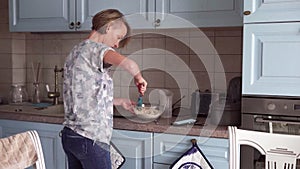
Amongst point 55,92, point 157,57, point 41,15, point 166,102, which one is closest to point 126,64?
point 166,102

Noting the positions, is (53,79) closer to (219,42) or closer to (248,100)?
(219,42)

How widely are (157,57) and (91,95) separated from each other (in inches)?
41.7

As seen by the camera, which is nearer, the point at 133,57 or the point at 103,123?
the point at 103,123

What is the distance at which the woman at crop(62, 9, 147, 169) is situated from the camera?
1.85 metres

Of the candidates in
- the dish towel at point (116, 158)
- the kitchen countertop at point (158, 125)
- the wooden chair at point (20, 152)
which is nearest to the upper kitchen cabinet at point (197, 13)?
the kitchen countertop at point (158, 125)

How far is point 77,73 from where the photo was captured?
1.87 meters

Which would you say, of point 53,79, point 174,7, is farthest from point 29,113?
point 174,7

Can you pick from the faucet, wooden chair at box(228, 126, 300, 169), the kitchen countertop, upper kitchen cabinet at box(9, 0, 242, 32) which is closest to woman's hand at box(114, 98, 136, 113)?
the kitchen countertop

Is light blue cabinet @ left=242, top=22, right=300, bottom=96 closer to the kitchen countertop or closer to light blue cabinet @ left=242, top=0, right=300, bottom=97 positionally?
light blue cabinet @ left=242, top=0, right=300, bottom=97

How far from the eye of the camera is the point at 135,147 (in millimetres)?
2371

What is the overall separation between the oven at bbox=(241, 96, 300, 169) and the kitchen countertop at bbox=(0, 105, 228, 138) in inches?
5.9

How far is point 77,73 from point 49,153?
1016 mm

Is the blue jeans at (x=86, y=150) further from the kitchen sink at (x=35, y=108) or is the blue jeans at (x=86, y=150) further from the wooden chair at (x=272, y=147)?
the kitchen sink at (x=35, y=108)

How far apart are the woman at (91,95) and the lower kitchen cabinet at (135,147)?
1.26ft
